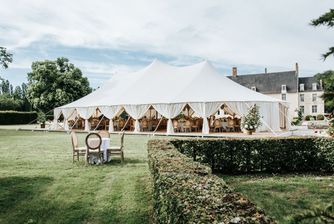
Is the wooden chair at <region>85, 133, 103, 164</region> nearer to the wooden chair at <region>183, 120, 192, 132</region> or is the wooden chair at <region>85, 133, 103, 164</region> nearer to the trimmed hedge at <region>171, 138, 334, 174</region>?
the trimmed hedge at <region>171, 138, 334, 174</region>

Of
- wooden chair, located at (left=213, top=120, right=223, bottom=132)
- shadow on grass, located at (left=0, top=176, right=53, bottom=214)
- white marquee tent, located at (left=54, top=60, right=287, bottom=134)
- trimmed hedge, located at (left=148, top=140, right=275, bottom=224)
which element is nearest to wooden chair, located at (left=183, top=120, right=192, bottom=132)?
white marquee tent, located at (left=54, top=60, right=287, bottom=134)

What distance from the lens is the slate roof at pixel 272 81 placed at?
2068 inches

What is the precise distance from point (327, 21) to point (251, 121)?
16.5 meters

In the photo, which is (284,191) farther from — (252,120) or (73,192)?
(252,120)

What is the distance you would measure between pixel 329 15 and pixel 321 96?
76cm

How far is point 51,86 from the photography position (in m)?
39.6

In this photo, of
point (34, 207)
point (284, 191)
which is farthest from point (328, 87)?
point (34, 207)

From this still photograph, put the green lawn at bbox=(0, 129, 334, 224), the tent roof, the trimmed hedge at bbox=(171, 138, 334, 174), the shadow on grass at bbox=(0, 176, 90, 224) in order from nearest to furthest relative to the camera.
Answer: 1. the shadow on grass at bbox=(0, 176, 90, 224)
2. the green lawn at bbox=(0, 129, 334, 224)
3. the trimmed hedge at bbox=(171, 138, 334, 174)
4. the tent roof

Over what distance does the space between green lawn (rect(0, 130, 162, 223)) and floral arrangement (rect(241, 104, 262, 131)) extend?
1049 cm

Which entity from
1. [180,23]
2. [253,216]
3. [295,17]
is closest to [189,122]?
[180,23]

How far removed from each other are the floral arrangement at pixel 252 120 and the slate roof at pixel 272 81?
3526 centimetres

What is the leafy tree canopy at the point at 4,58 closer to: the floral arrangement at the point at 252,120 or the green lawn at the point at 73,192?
the green lawn at the point at 73,192

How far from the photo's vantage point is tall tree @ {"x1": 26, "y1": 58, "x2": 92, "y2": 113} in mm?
38719

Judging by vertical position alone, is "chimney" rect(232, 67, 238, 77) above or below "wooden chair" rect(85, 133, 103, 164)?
above
